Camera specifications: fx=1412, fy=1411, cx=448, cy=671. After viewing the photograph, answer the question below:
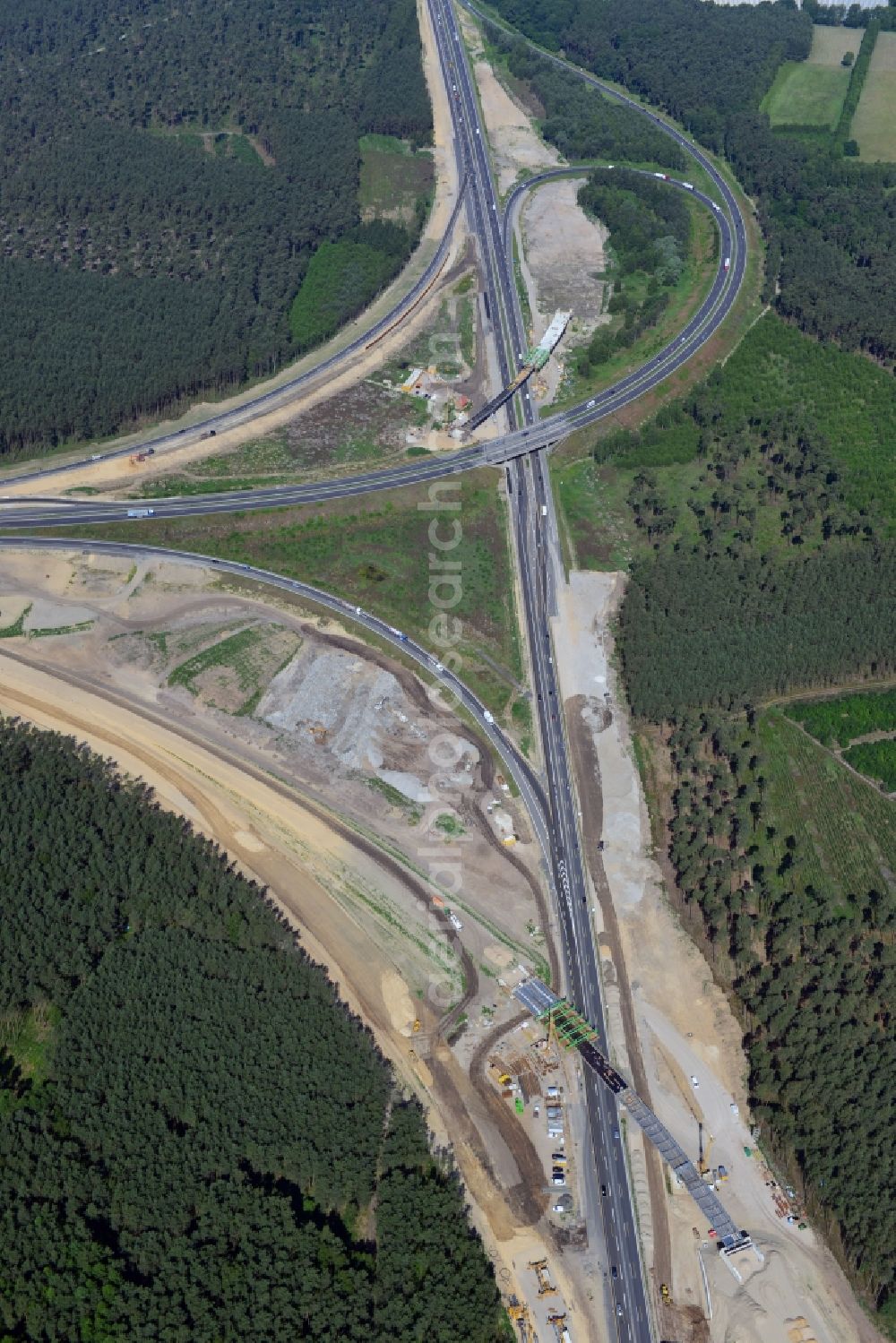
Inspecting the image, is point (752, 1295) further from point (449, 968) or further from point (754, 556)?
point (754, 556)

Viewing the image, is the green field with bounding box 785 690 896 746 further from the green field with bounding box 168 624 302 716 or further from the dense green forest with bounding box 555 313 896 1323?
the green field with bounding box 168 624 302 716

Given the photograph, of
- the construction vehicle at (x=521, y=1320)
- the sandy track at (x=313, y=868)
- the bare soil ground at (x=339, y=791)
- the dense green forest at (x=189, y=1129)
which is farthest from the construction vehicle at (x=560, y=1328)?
the dense green forest at (x=189, y=1129)

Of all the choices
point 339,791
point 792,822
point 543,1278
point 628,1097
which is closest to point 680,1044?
point 628,1097

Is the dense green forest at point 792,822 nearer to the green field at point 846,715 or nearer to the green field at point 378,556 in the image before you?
the green field at point 846,715

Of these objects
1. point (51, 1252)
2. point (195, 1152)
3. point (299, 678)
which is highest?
point (299, 678)

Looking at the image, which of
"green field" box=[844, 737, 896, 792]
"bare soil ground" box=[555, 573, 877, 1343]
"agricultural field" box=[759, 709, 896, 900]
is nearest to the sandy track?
"bare soil ground" box=[555, 573, 877, 1343]

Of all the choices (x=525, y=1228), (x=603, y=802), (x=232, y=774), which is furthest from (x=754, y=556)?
(x=525, y=1228)

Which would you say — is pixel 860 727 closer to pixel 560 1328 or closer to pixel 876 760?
pixel 876 760
